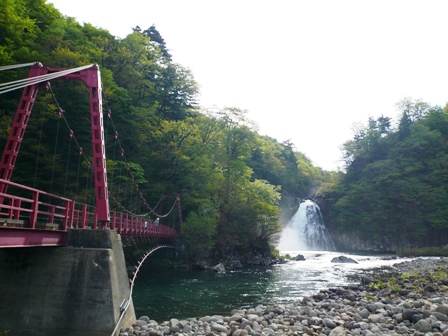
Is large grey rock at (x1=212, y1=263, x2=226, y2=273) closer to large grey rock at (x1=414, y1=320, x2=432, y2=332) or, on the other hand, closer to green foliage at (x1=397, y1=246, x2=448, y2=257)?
large grey rock at (x1=414, y1=320, x2=432, y2=332)

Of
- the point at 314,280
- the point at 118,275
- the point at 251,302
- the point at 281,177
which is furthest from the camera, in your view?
the point at 281,177

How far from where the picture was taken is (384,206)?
145 ft

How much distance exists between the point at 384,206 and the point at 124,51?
3654 cm

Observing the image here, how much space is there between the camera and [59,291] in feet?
22.8

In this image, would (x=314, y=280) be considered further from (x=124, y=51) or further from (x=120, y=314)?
(x=124, y=51)

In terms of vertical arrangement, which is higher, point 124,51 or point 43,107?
point 124,51

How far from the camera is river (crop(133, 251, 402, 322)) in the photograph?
1106 cm

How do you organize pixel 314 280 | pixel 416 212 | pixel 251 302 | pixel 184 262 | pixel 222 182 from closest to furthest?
1. pixel 251 302
2. pixel 314 280
3. pixel 184 262
4. pixel 222 182
5. pixel 416 212

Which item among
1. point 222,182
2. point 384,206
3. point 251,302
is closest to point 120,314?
point 251,302

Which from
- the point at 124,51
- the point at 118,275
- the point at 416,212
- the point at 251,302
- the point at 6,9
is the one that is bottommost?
the point at 251,302

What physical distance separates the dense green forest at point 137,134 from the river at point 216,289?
4.80 metres

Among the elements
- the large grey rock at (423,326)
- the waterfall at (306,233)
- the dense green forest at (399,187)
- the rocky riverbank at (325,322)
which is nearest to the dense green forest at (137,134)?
the rocky riverbank at (325,322)

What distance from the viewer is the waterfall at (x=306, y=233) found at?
42.7m

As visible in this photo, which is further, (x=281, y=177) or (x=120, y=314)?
(x=281, y=177)
